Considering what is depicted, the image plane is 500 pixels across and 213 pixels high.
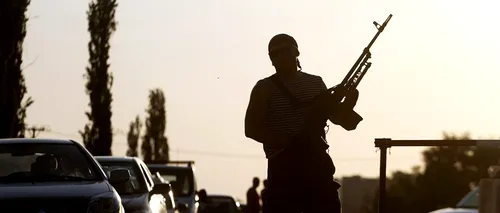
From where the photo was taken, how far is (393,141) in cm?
1459

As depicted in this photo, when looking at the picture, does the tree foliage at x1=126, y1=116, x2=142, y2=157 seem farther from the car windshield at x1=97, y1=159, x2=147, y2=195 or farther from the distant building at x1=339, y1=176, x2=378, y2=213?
the car windshield at x1=97, y1=159, x2=147, y2=195

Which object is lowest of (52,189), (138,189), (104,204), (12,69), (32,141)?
(104,204)

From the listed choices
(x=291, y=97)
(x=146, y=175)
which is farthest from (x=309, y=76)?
(x=146, y=175)

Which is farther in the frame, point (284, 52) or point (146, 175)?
point (146, 175)

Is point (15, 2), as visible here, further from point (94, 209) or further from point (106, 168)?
point (94, 209)

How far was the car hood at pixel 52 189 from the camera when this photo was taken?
15899 millimetres

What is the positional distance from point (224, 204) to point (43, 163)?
24.7m

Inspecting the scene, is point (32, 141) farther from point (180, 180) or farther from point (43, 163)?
point (180, 180)

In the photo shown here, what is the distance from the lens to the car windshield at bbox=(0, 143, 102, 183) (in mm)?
16703

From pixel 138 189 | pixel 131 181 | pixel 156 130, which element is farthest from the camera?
pixel 156 130

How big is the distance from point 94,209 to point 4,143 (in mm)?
1815

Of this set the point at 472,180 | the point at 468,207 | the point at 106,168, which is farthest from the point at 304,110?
the point at 472,180

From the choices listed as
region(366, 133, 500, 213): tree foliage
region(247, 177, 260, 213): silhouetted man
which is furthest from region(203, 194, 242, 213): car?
region(366, 133, 500, 213): tree foliage

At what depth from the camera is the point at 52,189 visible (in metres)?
16.1
